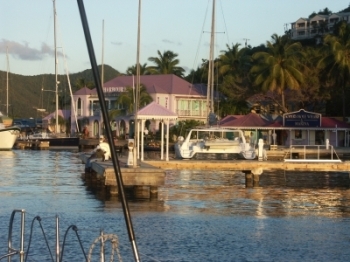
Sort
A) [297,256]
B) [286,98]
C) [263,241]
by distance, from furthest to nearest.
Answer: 1. [286,98]
2. [263,241]
3. [297,256]

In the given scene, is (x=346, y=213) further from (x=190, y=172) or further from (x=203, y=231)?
(x=190, y=172)

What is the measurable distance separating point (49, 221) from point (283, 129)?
53131 millimetres

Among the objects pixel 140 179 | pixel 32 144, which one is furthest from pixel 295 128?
pixel 140 179

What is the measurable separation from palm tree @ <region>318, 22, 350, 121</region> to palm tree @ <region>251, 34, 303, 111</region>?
2808 millimetres

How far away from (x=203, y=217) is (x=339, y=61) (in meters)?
53.3

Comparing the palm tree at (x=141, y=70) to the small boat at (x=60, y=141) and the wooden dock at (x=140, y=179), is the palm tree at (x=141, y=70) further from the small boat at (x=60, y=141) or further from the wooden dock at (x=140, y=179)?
the wooden dock at (x=140, y=179)

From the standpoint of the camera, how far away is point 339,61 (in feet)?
242

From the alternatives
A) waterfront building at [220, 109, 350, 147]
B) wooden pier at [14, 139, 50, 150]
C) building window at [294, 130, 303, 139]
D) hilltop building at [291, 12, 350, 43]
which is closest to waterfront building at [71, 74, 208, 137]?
wooden pier at [14, 139, 50, 150]

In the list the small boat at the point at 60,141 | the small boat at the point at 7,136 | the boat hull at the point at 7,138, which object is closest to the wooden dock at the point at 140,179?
the small boat at the point at 7,136

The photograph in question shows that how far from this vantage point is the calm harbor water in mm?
17609

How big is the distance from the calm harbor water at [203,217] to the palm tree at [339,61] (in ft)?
122

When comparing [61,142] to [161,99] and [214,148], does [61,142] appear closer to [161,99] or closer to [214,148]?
[161,99]

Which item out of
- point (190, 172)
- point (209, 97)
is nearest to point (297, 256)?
point (190, 172)

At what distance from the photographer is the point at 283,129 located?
7269 cm
